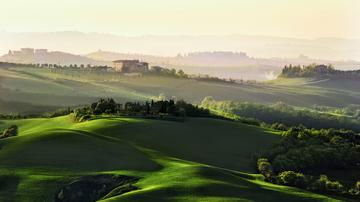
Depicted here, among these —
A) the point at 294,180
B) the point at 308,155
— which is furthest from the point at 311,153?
the point at 294,180

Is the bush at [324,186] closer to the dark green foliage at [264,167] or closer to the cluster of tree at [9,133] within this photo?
the dark green foliage at [264,167]

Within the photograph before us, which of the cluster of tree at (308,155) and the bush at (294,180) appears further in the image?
the cluster of tree at (308,155)

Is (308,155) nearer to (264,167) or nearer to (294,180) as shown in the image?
(264,167)

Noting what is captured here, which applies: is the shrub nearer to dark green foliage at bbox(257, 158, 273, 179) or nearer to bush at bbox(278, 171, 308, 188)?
dark green foliage at bbox(257, 158, 273, 179)

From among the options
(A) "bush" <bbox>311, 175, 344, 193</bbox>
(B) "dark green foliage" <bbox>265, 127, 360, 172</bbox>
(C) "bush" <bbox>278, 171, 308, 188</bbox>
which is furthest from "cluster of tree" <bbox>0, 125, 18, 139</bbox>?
(A) "bush" <bbox>311, 175, 344, 193</bbox>

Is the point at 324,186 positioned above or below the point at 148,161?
below

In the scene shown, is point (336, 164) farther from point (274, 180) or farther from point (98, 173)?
point (98, 173)

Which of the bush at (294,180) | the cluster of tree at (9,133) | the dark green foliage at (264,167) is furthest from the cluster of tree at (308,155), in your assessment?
the cluster of tree at (9,133)

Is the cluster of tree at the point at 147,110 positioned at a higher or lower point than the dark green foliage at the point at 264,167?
higher

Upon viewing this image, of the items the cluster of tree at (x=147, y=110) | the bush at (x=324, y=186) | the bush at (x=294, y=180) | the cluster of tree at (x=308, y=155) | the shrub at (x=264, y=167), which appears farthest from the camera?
the cluster of tree at (x=147, y=110)

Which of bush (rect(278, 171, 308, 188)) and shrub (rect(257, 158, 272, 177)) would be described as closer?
bush (rect(278, 171, 308, 188))
